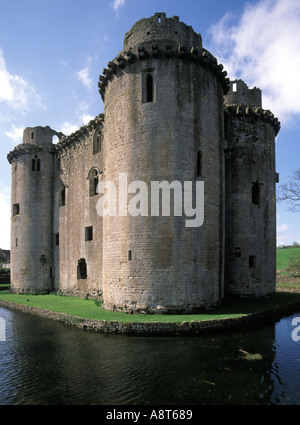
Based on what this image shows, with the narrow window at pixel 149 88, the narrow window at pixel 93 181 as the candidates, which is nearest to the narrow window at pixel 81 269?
the narrow window at pixel 93 181

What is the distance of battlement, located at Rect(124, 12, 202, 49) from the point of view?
48.1ft

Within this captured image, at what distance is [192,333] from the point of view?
11.2 m

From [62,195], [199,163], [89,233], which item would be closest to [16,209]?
[62,195]

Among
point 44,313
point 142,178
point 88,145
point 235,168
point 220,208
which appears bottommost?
point 44,313

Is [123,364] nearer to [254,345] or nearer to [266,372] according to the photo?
[266,372]

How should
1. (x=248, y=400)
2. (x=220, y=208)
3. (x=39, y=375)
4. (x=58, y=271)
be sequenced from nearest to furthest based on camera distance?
(x=248, y=400) < (x=39, y=375) < (x=220, y=208) < (x=58, y=271)

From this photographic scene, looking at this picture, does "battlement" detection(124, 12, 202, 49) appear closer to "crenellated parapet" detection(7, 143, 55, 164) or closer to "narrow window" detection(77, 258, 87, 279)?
"crenellated parapet" detection(7, 143, 55, 164)

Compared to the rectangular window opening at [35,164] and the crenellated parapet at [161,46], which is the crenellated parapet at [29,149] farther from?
the crenellated parapet at [161,46]

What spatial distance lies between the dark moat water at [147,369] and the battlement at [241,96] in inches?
558

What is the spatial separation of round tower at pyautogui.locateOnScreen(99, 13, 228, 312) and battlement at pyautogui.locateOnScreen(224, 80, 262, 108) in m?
5.11

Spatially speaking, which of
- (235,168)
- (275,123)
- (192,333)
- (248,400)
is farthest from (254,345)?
(275,123)

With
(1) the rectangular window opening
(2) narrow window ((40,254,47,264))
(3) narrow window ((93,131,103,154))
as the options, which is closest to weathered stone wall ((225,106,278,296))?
(3) narrow window ((93,131,103,154))

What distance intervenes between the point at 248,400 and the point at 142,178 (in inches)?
363

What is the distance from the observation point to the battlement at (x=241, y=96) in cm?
2033
